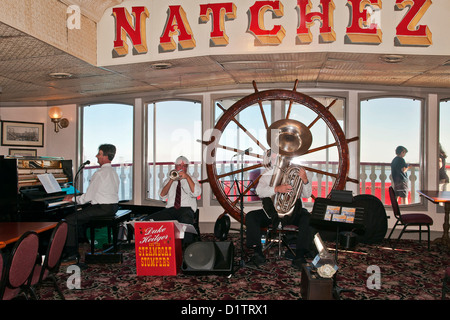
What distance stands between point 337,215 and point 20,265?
2859 millimetres

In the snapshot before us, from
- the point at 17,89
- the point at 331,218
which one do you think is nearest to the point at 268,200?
the point at 331,218

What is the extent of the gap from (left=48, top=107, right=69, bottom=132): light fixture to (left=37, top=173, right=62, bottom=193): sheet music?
1943mm

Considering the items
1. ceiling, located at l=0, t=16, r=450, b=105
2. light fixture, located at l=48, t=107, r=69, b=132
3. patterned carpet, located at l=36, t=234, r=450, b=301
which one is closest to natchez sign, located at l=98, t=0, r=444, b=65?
ceiling, located at l=0, t=16, r=450, b=105

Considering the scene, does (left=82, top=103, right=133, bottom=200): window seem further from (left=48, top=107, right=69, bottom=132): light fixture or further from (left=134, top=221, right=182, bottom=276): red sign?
(left=134, top=221, right=182, bottom=276): red sign

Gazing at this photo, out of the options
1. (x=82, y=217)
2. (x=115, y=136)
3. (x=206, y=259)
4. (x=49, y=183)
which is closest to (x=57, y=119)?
(x=115, y=136)

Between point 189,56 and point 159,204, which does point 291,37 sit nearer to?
point 189,56

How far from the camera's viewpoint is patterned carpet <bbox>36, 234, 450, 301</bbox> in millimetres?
3340

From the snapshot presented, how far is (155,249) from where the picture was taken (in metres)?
3.87

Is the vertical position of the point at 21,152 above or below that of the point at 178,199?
above

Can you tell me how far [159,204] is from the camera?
6.31m

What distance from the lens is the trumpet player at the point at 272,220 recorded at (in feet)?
13.8

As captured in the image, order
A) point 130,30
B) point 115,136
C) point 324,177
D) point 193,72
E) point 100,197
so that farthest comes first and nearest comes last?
1. point 115,136
2. point 324,177
3. point 193,72
4. point 100,197
5. point 130,30

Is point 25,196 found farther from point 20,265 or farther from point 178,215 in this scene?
point 20,265

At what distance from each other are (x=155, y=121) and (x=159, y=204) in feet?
4.61
